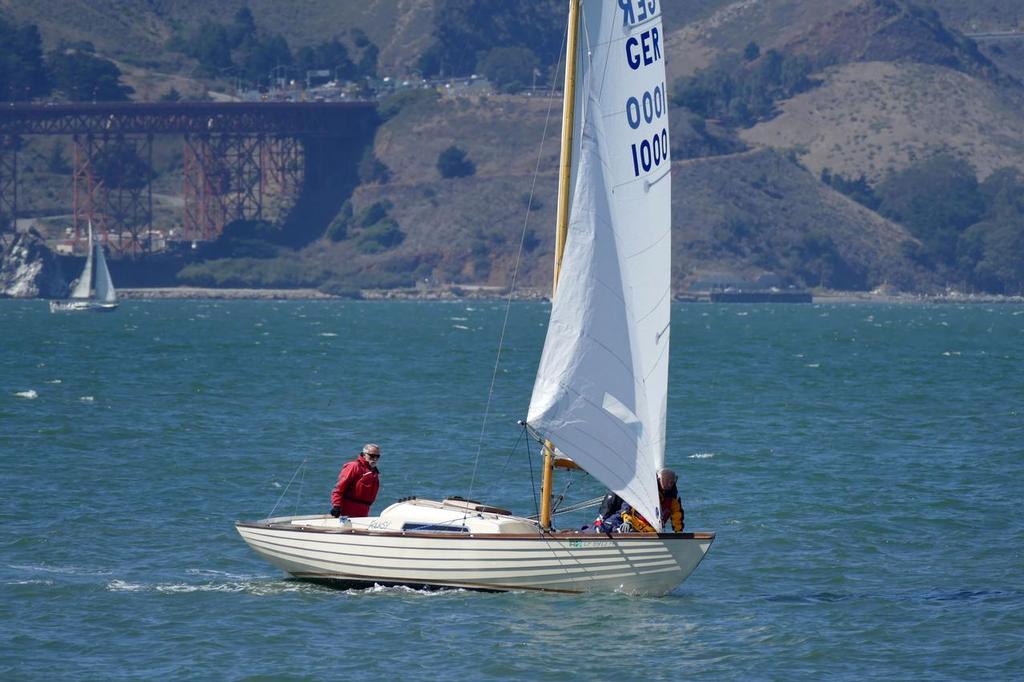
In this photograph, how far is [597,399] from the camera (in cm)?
2222

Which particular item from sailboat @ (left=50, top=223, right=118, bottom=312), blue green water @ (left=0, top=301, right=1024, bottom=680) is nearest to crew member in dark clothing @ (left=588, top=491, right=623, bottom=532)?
blue green water @ (left=0, top=301, right=1024, bottom=680)

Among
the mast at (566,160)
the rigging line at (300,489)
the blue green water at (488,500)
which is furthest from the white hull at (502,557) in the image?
the rigging line at (300,489)

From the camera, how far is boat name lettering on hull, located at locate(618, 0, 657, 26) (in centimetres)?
2202

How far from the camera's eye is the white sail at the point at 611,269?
2200cm

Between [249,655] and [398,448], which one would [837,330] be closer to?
[398,448]

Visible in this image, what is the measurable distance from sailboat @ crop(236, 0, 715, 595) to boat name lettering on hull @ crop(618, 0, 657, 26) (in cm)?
2

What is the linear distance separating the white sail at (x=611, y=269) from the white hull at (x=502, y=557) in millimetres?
523

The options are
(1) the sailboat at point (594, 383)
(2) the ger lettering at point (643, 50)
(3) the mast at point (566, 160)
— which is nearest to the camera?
(3) the mast at point (566, 160)

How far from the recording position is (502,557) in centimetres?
2209

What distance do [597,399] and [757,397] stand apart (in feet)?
119

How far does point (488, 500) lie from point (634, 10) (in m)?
11.9

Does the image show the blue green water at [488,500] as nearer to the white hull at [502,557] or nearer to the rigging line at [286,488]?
the rigging line at [286,488]

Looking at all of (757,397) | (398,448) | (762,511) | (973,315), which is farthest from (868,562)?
(973,315)

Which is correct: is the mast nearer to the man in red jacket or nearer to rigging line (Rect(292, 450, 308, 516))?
the man in red jacket
